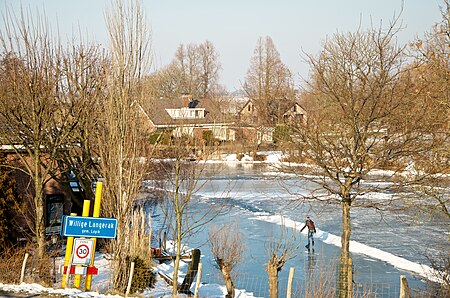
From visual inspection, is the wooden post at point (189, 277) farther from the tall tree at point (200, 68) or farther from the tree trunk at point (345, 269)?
the tall tree at point (200, 68)

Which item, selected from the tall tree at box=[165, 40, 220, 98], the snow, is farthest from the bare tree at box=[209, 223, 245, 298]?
the tall tree at box=[165, 40, 220, 98]

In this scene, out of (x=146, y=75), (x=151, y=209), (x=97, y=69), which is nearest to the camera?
(x=146, y=75)

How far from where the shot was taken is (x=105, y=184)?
48.8ft

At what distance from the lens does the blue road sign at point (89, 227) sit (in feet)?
41.7

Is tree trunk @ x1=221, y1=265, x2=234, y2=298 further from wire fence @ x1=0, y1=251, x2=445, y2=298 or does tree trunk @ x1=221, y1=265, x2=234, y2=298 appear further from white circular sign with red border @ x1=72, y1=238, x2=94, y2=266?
white circular sign with red border @ x1=72, y1=238, x2=94, y2=266

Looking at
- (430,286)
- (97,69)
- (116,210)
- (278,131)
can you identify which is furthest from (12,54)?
(430,286)

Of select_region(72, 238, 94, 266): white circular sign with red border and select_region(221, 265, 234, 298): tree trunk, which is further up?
select_region(72, 238, 94, 266): white circular sign with red border

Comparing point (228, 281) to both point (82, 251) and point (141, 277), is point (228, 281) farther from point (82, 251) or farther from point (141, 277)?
point (82, 251)

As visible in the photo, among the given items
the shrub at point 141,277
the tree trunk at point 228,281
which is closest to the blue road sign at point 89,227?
the shrub at point 141,277

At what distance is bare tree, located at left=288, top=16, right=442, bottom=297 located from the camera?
13.7m

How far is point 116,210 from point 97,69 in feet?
27.3

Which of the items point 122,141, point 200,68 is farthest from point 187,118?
point 200,68

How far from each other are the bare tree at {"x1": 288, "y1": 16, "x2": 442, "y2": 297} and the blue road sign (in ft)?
16.9

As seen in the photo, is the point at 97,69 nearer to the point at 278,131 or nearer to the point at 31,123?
the point at 31,123
